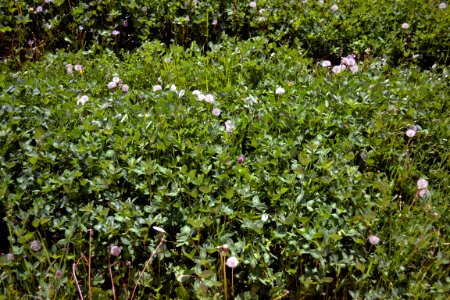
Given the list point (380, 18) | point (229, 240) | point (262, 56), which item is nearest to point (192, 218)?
point (229, 240)

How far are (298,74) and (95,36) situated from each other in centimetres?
180

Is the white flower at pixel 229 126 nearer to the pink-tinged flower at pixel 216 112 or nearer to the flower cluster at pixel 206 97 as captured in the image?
the pink-tinged flower at pixel 216 112

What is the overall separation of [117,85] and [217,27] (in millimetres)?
1377

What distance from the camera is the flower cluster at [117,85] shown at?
3.18m

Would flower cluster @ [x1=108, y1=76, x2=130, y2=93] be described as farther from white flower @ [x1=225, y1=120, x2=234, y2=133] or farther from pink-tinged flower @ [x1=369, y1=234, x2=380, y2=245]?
pink-tinged flower @ [x1=369, y1=234, x2=380, y2=245]

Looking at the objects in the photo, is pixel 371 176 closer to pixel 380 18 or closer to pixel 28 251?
pixel 28 251

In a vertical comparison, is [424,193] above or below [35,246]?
above

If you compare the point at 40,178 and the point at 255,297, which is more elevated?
the point at 40,178

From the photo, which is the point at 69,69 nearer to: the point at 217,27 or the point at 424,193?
the point at 217,27

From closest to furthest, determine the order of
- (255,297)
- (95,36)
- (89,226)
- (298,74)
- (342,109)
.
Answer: (255,297) < (89,226) < (342,109) < (298,74) < (95,36)

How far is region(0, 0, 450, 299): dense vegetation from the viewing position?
2176mm

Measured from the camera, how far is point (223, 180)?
240cm

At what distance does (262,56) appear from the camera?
3.67 meters

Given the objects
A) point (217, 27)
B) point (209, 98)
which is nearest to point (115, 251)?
point (209, 98)
